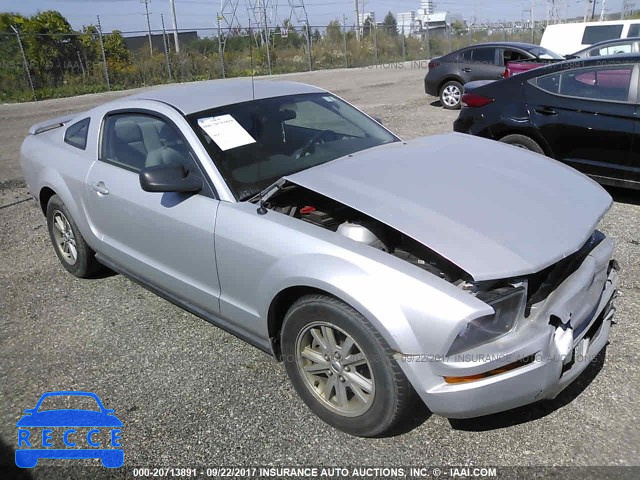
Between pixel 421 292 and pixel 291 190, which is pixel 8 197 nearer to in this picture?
pixel 291 190

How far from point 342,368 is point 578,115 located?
13.9ft

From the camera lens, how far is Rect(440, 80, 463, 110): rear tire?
1298 cm

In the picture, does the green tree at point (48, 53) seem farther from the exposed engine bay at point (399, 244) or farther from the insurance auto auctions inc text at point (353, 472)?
the insurance auto auctions inc text at point (353, 472)

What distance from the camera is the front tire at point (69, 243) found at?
4293 mm

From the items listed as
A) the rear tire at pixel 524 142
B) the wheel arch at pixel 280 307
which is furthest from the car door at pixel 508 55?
the wheel arch at pixel 280 307

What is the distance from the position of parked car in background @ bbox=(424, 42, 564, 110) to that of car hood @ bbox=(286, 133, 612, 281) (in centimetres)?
1010

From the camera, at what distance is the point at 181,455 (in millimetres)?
2619

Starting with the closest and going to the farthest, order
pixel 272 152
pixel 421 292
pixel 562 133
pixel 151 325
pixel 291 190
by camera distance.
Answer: pixel 421 292 < pixel 291 190 < pixel 272 152 < pixel 151 325 < pixel 562 133

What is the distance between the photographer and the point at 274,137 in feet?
11.3

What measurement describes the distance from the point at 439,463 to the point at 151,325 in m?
2.18

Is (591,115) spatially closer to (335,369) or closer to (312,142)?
(312,142)

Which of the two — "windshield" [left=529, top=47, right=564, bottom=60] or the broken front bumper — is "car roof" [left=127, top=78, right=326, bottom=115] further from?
"windshield" [left=529, top=47, right=564, bottom=60]

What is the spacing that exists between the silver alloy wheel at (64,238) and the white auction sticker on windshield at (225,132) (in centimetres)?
174

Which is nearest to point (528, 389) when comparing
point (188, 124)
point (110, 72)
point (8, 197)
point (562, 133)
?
point (188, 124)
